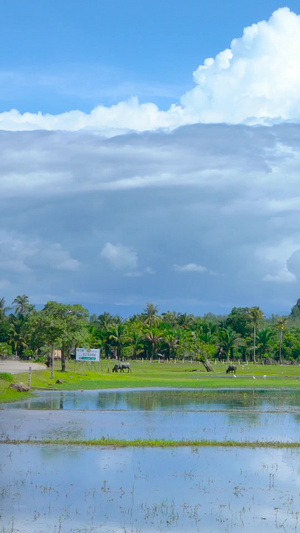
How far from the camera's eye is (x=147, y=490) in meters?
22.9

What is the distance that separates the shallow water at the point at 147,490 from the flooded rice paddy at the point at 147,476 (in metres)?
0.03

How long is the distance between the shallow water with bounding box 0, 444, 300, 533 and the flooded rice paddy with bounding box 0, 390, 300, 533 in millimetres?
30

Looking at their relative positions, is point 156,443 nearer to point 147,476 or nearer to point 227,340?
point 147,476

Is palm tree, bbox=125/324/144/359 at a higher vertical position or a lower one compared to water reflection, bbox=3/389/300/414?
higher

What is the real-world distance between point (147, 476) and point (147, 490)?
2.10 metres

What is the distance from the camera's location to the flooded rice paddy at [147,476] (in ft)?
63.4

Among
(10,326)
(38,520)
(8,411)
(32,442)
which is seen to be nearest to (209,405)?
(8,411)

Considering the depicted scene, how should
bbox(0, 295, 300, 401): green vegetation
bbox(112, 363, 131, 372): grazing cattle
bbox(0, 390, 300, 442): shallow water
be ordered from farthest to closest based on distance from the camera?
bbox(0, 295, 300, 401): green vegetation
bbox(112, 363, 131, 372): grazing cattle
bbox(0, 390, 300, 442): shallow water

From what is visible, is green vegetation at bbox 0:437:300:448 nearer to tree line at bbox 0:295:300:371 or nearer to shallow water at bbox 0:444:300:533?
shallow water at bbox 0:444:300:533

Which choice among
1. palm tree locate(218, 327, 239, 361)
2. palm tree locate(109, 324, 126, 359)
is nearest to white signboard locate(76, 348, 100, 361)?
palm tree locate(109, 324, 126, 359)

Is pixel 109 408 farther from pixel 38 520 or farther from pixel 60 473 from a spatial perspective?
pixel 38 520

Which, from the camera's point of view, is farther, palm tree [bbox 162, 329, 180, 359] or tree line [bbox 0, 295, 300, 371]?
palm tree [bbox 162, 329, 180, 359]

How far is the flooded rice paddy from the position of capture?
1931cm

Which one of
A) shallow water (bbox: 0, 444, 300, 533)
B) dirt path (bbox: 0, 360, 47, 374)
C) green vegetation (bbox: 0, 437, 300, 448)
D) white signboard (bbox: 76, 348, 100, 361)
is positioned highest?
white signboard (bbox: 76, 348, 100, 361)
